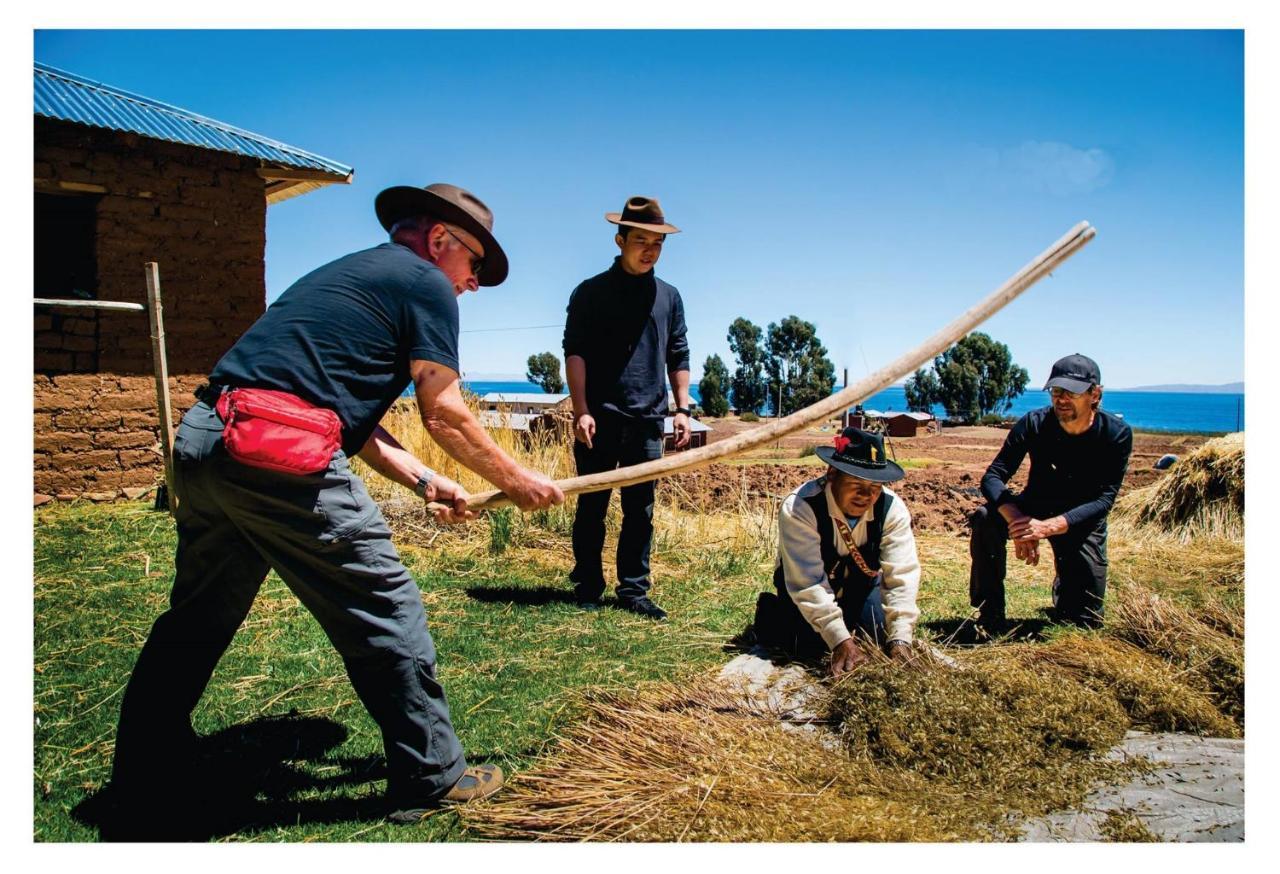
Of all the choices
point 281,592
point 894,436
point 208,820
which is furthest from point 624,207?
point 894,436

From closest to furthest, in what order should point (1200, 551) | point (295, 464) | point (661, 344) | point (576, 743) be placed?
point (295, 464), point (576, 743), point (661, 344), point (1200, 551)

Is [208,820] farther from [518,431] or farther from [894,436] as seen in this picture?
[894,436]

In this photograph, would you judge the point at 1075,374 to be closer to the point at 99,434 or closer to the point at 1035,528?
the point at 1035,528

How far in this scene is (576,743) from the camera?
2.82 meters

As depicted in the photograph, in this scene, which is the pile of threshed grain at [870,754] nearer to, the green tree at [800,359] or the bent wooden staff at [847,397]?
the bent wooden staff at [847,397]

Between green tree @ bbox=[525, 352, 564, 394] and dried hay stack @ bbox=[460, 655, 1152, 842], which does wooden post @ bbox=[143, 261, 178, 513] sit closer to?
dried hay stack @ bbox=[460, 655, 1152, 842]

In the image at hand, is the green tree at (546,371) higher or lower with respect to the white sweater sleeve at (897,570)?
higher

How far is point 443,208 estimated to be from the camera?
264 centimetres

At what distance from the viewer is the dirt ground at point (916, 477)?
26.6 ft

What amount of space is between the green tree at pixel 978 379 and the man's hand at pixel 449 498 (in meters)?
28.9

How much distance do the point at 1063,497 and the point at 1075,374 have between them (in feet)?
2.12

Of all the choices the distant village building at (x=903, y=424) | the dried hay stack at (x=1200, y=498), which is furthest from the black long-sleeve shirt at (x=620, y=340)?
the distant village building at (x=903, y=424)

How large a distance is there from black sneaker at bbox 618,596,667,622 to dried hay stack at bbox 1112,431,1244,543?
15.1 ft

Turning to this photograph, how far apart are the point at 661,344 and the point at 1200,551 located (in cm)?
444
